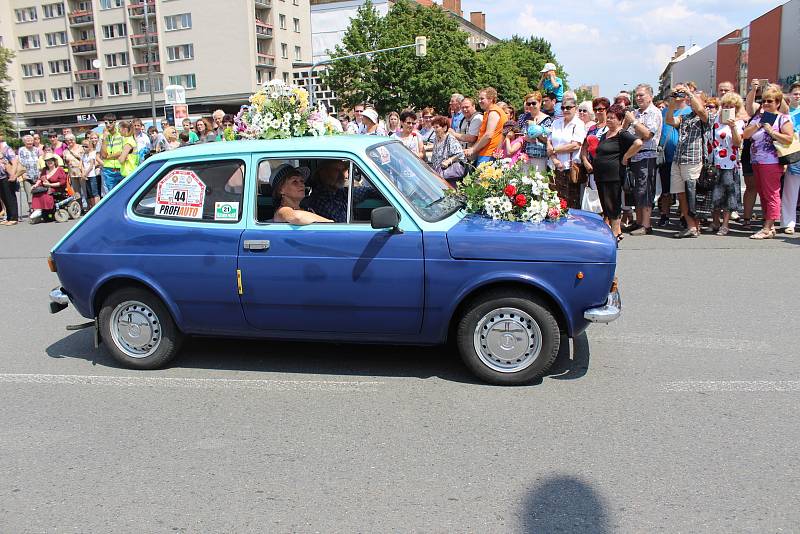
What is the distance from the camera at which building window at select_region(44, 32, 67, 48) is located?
80000mm

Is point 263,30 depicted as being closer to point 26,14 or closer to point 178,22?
point 178,22

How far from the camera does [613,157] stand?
10.5 m

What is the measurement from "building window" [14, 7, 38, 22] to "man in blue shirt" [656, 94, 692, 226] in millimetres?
86757

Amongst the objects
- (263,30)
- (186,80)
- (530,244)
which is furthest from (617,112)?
(186,80)

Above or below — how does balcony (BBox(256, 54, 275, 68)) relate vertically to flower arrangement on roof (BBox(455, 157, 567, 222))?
above

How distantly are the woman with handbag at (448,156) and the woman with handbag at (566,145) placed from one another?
→ 1.36 meters

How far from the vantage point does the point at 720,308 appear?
7.07 meters

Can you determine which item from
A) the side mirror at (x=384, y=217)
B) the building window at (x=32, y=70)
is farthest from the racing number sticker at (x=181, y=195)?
the building window at (x=32, y=70)

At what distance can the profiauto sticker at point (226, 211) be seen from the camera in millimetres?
5383

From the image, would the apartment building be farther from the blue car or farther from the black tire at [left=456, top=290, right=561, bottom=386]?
the black tire at [left=456, top=290, right=561, bottom=386]

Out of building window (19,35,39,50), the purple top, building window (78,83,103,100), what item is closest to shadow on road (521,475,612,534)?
the purple top

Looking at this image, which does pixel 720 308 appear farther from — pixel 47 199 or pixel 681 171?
pixel 47 199

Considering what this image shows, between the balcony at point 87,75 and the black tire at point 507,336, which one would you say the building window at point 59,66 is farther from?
the black tire at point 507,336

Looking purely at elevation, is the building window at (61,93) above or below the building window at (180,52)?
below
